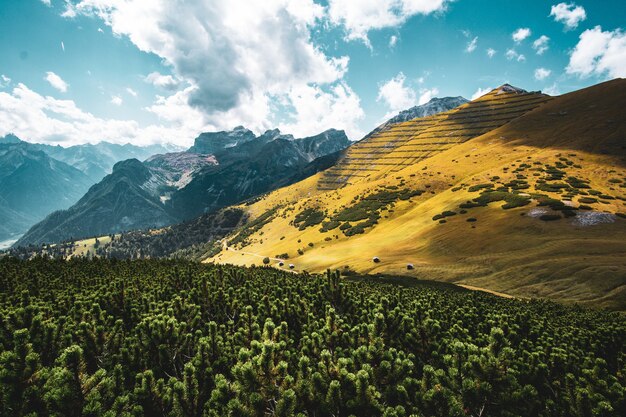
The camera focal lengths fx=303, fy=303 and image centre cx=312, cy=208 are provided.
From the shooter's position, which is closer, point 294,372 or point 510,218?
point 294,372

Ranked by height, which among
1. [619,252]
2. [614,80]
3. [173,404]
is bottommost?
[619,252]

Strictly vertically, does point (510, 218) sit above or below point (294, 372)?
above

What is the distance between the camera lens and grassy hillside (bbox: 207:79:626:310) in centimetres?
4847

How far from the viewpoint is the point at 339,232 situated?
116500 mm

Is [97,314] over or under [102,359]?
over

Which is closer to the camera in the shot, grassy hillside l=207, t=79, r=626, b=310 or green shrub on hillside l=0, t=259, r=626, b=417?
green shrub on hillside l=0, t=259, r=626, b=417

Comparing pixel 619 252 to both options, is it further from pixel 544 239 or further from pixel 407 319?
pixel 407 319

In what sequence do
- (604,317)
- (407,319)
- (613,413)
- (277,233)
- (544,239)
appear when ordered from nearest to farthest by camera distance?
(613,413) → (407,319) → (604,317) → (544,239) → (277,233)

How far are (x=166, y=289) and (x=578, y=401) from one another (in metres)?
27.5

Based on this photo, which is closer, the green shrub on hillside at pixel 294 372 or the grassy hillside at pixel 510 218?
the green shrub on hillside at pixel 294 372

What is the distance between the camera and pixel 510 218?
68750 mm

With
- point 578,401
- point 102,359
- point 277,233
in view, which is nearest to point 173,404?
point 102,359

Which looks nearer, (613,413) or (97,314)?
(613,413)

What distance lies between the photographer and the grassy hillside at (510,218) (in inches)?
1908
